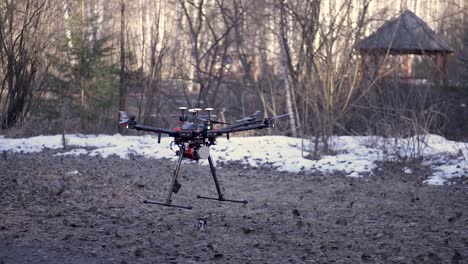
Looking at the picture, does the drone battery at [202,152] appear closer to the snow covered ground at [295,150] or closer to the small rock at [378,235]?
the small rock at [378,235]

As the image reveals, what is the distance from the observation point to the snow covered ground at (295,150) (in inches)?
459

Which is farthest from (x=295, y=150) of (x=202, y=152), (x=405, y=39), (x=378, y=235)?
(x=405, y=39)

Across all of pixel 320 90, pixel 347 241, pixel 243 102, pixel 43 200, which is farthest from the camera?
pixel 243 102

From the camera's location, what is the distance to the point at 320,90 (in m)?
13.3

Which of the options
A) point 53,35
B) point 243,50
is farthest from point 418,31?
point 53,35

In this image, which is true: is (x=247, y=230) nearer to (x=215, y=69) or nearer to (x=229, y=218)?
(x=229, y=218)

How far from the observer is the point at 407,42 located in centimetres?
2175

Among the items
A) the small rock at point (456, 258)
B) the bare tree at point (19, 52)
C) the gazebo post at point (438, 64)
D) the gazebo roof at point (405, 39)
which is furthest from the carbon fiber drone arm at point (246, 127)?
the gazebo post at point (438, 64)

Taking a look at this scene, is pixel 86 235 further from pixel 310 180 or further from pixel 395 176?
pixel 395 176

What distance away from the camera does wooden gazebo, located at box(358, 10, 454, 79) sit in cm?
1927

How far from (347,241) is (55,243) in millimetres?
2789

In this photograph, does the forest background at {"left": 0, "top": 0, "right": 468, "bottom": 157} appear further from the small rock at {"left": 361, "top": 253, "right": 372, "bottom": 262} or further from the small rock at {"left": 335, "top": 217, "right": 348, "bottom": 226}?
the small rock at {"left": 361, "top": 253, "right": 372, "bottom": 262}

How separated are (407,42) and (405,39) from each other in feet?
0.45

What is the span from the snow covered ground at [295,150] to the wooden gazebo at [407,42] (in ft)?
16.6
